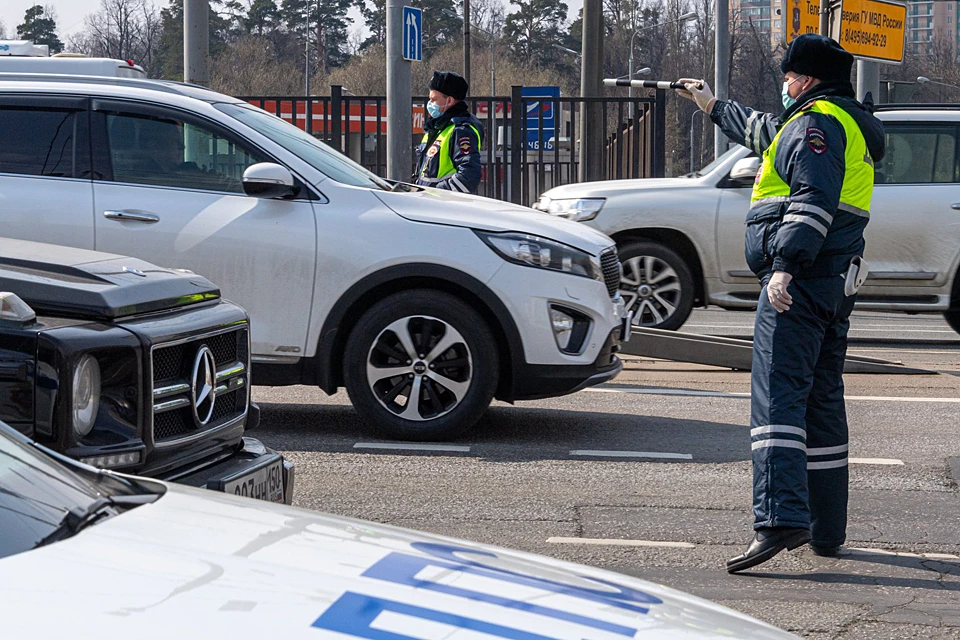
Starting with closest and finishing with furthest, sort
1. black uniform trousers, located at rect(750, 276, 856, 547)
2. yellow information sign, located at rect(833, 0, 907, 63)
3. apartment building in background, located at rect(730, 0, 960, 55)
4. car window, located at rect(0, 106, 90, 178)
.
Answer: black uniform trousers, located at rect(750, 276, 856, 547), car window, located at rect(0, 106, 90, 178), yellow information sign, located at rect(833, 0, 907, 63), apartment building in background, located at rect(730, 0, 960, 55)

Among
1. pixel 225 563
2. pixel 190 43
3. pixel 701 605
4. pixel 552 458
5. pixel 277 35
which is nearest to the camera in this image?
pixel 225 563

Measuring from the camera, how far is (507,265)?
6230mm

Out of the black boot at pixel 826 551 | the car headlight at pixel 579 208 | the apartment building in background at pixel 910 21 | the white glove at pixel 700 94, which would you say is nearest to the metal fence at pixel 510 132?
the apartment building in background at pixel 910 21

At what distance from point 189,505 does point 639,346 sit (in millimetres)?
7099

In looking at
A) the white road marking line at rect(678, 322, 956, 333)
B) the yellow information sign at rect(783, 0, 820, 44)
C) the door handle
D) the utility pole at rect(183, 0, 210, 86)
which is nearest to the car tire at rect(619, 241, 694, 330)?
the white road marking line at rect(678, 322, 956, 333)

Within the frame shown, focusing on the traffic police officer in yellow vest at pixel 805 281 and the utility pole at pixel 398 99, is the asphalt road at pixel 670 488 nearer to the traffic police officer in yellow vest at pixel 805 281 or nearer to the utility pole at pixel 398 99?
the traffic police officer in yellow vest at pixel 805 281

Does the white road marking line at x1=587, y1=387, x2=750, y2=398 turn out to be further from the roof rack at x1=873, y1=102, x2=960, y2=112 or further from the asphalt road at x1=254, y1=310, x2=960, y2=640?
the roof rack at x1=873, y1=102, x2=960, y2=112

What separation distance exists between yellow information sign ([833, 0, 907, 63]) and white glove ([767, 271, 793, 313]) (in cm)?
870

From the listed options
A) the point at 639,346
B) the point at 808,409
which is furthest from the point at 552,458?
the point at 639,346

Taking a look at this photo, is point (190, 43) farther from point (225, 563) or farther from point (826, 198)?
point (225, 563)

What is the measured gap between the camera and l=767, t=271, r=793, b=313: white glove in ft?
14.4

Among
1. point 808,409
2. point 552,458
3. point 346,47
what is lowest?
point 552,458

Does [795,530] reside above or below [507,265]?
below

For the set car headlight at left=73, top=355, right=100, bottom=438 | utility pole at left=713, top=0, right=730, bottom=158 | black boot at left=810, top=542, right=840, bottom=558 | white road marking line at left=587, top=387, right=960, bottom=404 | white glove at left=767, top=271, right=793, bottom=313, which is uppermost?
utility pole at left=713, top=0, right=730, bottom=158
